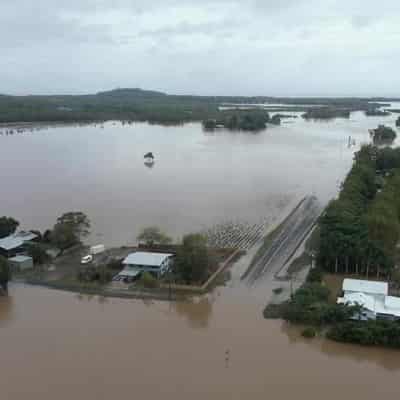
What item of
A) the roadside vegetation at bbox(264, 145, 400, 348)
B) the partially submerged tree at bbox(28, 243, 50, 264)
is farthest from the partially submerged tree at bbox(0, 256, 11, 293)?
the roadside vegetation at bbox(264, 145, 400, 348)

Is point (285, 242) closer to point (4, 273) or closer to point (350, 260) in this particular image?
point (350, 260)

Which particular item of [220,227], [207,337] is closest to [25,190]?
[220,227]

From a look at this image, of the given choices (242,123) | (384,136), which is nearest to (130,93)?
(242,123)

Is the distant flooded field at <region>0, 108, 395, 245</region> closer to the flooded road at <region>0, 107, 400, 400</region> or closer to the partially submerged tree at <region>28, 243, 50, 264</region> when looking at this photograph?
the flooded road at <region>0, 107, 400, 400</region>

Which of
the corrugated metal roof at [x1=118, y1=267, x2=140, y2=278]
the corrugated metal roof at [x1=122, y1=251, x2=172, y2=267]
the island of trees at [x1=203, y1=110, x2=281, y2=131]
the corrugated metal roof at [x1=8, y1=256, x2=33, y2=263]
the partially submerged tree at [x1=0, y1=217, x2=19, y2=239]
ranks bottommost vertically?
the corrugated metal roof at [x1=118, y1=267, x2=140, y2=278]

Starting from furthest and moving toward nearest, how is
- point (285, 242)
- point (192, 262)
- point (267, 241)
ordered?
point (267, 241), point (285, 242), point (192, 262)

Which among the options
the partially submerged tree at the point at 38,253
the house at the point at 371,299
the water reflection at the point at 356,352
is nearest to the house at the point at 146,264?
the partially submerged tree at the point at 38,253

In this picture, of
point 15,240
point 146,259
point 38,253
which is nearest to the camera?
point 146,259
